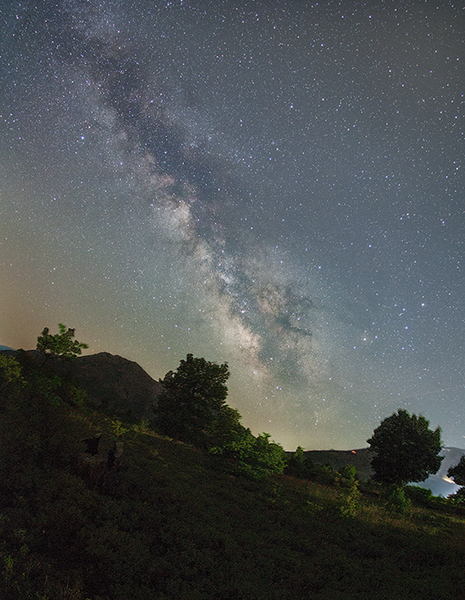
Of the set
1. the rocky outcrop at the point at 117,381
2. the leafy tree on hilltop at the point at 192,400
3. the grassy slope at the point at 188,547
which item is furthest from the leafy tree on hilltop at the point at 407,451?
the rocky outcrop at the point at 117,381

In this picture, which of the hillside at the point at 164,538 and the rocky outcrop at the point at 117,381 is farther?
the rocky outcrop at the point at 117,381

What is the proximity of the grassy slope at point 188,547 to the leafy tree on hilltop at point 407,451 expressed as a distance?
797 inches

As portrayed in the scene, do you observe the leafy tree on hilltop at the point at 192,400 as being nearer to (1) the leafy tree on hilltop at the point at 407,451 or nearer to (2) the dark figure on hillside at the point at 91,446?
(2) the dark figure on hillside at the point at 91,446

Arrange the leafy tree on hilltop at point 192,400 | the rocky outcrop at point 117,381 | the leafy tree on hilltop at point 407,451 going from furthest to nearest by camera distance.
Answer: the rocky outcrop at point 117,381
the leafy tree on hilltop at point 407,451
the leafy tree on hilltop at point 192,400

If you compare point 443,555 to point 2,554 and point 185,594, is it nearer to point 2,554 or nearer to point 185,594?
point 185,594

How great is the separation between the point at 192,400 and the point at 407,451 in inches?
875

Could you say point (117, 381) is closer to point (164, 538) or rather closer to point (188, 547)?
point (164, 538)

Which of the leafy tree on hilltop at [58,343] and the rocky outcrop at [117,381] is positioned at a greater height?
the leafy tree on hilltop at [58,343]

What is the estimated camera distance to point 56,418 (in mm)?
8812

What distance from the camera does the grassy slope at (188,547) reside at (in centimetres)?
476

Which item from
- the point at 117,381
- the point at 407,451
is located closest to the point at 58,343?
the point at 407,451

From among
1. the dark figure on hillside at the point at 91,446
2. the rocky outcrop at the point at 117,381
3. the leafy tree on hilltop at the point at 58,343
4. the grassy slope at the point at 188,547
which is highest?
the leafy tree on hilltop at the point at 58,343

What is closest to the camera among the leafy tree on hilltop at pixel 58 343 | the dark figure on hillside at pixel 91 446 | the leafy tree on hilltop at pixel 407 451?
the dark figure on hillside at pixel 91 446

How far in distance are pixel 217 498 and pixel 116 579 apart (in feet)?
→ 19.0
